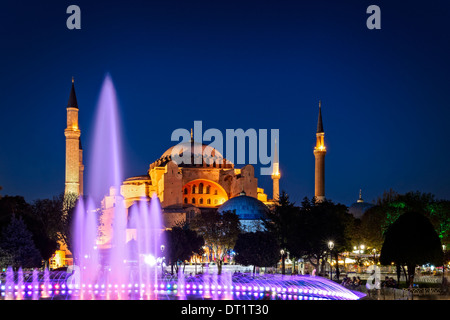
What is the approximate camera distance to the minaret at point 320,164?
7162 centimetres

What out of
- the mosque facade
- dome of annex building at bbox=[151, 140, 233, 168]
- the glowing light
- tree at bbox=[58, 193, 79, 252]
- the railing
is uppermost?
dome of annex building at bbox=[151, 140, 233, 168]

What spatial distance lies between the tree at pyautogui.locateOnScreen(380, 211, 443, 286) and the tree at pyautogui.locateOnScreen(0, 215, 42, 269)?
23241 mm

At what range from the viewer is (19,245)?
41469 millimetres

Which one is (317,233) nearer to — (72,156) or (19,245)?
(19,245)

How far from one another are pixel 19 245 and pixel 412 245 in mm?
25291

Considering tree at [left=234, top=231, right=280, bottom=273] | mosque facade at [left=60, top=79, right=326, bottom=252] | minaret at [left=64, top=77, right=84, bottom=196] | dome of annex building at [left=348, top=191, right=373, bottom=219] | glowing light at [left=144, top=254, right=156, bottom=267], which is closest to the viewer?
tree at [left=234, top=231, right=280, bottom=273]

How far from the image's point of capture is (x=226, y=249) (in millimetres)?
56906

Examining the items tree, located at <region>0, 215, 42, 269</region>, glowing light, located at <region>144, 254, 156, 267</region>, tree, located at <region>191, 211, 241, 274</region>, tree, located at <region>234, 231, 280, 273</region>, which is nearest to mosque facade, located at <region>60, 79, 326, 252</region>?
tree, located at <region>191, 211, 241, 274</region>

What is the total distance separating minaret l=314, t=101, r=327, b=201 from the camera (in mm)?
71625

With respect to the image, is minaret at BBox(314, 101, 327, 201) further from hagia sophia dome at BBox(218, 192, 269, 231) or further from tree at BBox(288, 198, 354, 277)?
tree at BBox(288, 198, 354, 277)

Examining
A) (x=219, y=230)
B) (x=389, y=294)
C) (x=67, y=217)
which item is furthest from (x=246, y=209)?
(x=389, y=294)
